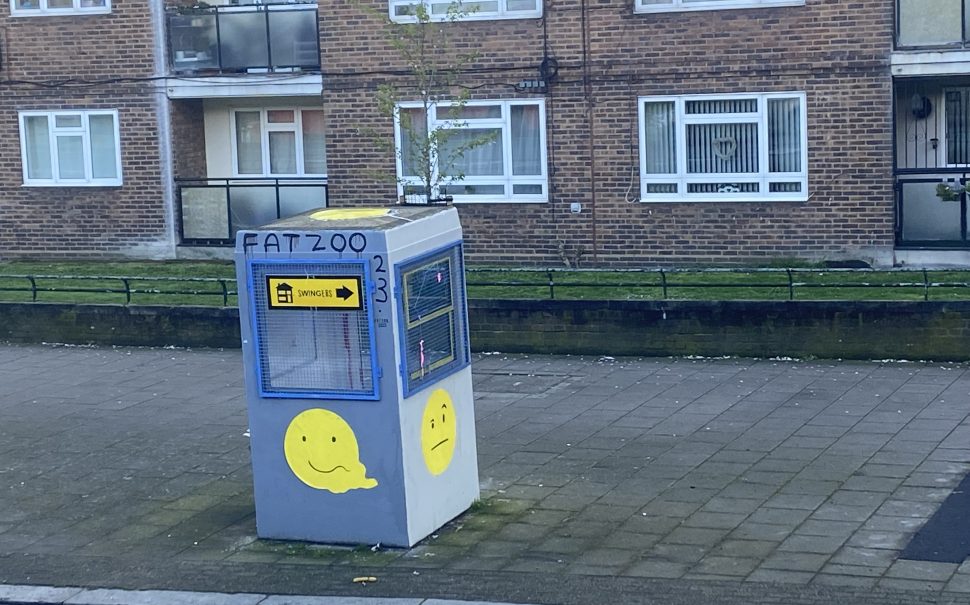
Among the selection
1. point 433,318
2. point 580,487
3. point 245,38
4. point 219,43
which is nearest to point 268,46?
point 245,38

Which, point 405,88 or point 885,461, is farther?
point 405,88

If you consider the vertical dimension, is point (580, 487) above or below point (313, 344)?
below

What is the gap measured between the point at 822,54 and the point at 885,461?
1014 cm

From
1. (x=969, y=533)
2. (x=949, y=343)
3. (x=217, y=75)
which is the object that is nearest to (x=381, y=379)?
(x=969, y=533)

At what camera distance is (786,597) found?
7.61m

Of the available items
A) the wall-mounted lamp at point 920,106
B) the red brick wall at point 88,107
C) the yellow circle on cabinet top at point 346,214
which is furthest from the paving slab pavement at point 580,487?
the red brick wall at point 88,107

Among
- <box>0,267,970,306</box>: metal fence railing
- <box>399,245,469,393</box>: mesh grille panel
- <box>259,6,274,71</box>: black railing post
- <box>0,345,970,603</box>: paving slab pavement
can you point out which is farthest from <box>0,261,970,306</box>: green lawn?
<box>399,245,469,393</box>: mesh grille panel

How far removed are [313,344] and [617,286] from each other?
320 inches

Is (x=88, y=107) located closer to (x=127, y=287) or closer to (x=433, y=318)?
(x=127, y=287)

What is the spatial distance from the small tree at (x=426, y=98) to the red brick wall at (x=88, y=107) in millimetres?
4286

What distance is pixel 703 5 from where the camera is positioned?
20.0m

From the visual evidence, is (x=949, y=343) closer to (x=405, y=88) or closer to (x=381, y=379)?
(x=381, y=379)

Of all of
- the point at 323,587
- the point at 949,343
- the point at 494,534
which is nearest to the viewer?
the point at 323,587

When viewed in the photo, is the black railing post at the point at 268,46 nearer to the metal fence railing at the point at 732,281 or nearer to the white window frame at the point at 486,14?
the white window frame at the point at 486,14
